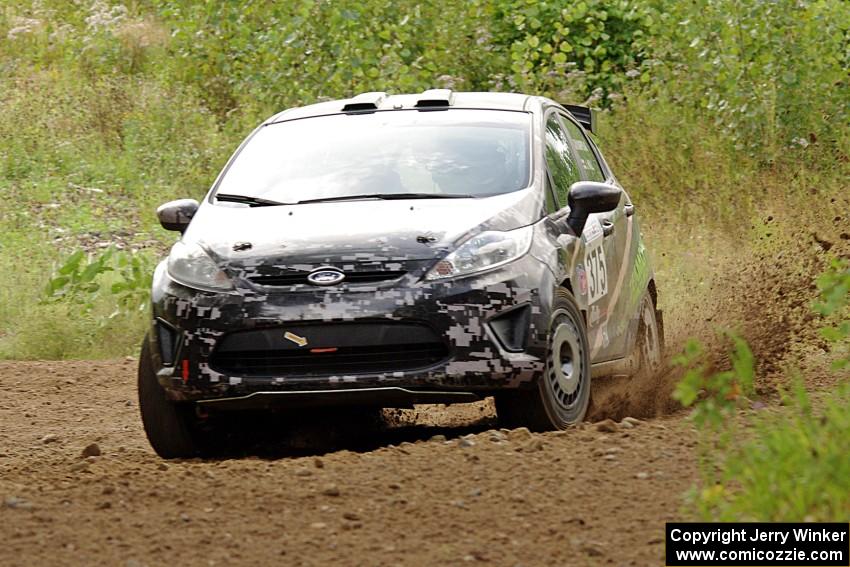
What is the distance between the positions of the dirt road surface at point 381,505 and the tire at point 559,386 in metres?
0.28

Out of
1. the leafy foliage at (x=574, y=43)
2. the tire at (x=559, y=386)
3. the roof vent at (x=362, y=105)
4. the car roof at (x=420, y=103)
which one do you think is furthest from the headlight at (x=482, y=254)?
the leafy foliage at (x=574, y=43)

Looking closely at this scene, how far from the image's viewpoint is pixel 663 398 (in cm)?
827

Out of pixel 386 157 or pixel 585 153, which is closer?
pixel 386 157

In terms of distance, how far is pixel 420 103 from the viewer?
7977mm

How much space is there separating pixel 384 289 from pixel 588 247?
148 centimetres

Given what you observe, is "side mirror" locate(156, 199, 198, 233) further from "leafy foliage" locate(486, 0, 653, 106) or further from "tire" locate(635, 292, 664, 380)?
"leafy foliage" locate(486, 0, 653, 106)

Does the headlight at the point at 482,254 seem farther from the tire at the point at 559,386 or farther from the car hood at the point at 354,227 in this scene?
the tire at the point at 559,386

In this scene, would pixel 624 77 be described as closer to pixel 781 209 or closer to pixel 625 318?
pixel 781 209

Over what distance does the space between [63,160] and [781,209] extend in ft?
26.1

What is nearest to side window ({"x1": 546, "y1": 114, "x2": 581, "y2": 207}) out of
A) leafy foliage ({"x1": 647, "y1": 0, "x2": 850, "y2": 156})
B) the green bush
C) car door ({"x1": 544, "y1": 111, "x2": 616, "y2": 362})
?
car door ({"x1": 544, "y1": 111, "x2": 616, "y2": 362})

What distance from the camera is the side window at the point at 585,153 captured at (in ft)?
27.8

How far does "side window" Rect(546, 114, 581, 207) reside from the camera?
24.7ft

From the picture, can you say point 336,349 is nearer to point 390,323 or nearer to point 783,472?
point 390,323

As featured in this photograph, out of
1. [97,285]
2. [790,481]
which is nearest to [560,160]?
[790,481]
